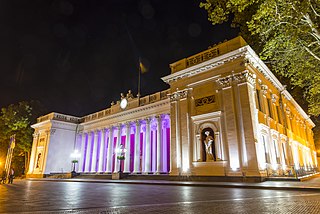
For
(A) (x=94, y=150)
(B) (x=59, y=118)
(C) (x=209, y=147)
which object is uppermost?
(B) (x=59, y=118)

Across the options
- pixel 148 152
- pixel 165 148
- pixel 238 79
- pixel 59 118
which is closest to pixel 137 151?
pixel 148 152

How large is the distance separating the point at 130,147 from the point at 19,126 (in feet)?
74.8

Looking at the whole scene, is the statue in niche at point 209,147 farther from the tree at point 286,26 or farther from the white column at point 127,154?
the white column at point 127,154

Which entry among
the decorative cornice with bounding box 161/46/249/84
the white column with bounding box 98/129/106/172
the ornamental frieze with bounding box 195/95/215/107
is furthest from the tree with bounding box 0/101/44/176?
the ornamental frieze with bounding box 195/95/215/107

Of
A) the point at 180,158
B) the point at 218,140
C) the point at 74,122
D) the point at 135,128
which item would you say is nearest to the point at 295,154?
the point at 218,140

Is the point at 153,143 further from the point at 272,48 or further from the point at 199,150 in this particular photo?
the point at 272,48

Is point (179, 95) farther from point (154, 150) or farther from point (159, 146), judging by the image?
point (154, 150)

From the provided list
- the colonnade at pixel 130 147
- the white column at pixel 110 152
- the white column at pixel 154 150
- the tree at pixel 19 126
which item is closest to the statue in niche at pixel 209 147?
the colonnade at pixel 130 147

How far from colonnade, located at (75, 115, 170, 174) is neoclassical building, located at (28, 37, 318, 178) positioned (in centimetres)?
13

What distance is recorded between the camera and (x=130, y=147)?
29.6 metres

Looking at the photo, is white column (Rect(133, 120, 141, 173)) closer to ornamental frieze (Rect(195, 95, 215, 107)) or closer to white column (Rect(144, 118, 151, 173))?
white column (Rect(144, 118, 151, 173))

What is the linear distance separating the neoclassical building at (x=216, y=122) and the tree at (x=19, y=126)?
18.2 m

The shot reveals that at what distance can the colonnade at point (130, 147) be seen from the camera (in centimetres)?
2586

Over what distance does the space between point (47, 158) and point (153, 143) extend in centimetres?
1840
